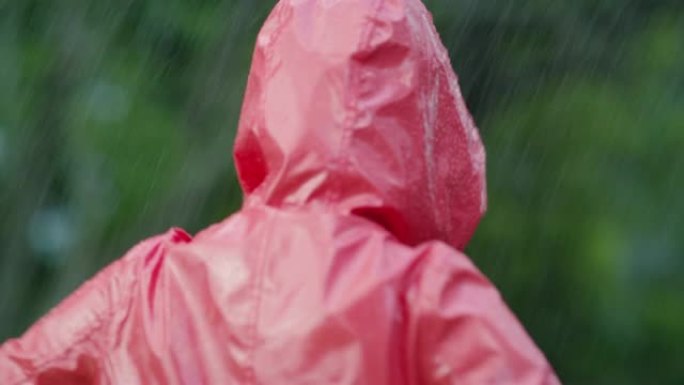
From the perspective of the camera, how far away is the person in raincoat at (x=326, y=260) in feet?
6.21

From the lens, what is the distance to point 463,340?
1.89 meters

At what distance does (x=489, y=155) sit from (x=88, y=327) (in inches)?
142

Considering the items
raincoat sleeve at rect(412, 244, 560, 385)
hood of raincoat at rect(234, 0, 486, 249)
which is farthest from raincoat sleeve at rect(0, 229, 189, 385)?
raincoat sleeve at rect(412, 244, 560, 385)

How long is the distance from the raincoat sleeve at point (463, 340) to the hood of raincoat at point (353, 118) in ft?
0.57

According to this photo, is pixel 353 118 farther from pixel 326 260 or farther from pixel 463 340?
pixel 463 340

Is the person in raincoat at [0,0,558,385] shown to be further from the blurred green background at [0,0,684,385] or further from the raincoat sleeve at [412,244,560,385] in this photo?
the blurred green background at [0,0,684,385]

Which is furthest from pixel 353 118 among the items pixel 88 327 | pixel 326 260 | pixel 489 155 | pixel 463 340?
pixel 489 155

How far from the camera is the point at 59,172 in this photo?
5391 millimetres

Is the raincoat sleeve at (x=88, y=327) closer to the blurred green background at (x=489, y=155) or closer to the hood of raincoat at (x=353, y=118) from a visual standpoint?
the hood of raincoat at (x=353, y=118)

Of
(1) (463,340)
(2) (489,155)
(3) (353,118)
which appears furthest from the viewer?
(2) (489,155)

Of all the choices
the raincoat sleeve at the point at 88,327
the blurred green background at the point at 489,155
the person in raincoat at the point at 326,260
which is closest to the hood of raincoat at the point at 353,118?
the person in raincoat at the point at 326,260

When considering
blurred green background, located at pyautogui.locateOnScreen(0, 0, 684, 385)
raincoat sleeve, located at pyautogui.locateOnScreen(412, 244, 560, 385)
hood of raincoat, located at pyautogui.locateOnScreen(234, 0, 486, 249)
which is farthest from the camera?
blurred green background, located at pyautogui.locateOnScreen(0, 0, 684, 385)

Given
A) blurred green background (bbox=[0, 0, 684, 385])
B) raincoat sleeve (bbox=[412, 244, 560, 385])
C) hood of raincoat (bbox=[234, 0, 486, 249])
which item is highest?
hood of raincoat (bbox=[234, 0, 486, 249])

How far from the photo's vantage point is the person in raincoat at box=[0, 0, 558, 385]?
1893 millimetres
